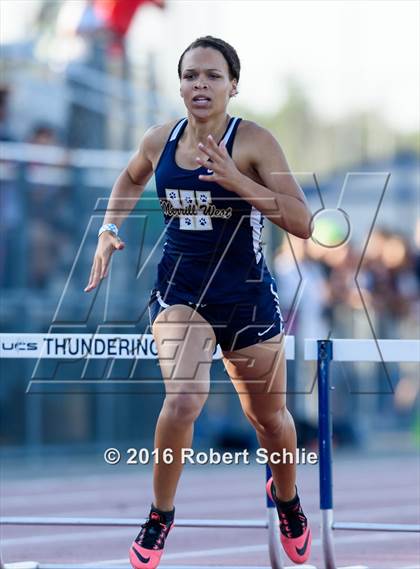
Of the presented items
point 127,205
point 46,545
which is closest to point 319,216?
point 46,545

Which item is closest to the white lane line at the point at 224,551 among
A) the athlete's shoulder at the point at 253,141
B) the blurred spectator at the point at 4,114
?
the athlete's shoulder at the point at 253,141

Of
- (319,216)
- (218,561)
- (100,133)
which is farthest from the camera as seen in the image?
(100,133)

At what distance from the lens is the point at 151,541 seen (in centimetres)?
653

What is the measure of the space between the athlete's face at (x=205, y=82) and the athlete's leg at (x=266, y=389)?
115 centimetres

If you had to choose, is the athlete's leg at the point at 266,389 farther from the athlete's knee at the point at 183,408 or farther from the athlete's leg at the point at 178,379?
the athlete's knee at the point at 183,408

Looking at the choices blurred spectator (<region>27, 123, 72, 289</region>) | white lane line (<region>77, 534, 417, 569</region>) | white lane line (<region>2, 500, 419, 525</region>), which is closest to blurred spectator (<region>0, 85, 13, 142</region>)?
blurred spectator (<region>27, 123, 72, 289</region>)

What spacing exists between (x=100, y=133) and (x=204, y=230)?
874cm

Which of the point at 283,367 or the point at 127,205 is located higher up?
the point at 127,205

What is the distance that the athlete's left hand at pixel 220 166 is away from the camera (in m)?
6.12

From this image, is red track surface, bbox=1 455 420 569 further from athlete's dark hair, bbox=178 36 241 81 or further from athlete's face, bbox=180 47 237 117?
athlete's dark hair, bbox=178 36 241 81

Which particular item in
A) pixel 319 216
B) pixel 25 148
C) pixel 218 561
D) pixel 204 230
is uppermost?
pixel 25 148

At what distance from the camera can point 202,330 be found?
21.4ft

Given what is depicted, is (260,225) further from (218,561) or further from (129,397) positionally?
(129,397)

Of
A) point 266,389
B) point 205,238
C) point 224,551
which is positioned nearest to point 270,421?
point 266,389
